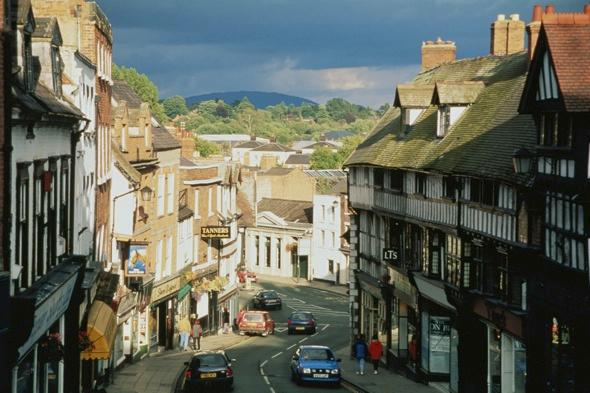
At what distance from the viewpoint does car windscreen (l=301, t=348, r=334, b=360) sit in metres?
39.7

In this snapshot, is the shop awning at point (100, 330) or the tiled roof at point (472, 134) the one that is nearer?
the shop awning at point (100, 330)

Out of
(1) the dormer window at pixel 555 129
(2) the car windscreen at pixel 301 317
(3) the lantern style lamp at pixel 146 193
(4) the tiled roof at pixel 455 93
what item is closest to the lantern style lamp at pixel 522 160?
(1) the dormer window at pixel 555 129

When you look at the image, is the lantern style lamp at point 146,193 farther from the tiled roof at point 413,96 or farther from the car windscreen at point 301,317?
the car windscreen at point 301,317

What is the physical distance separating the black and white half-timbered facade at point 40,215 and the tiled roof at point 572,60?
38.3 feet

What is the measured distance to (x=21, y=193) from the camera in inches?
808

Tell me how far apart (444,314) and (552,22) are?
53.8ft

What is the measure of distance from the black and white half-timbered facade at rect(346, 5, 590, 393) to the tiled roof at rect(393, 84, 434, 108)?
0.05 metres

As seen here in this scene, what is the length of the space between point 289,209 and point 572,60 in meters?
82.7

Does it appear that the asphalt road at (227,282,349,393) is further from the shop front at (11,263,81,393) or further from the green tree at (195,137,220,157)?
the green tree at (195,137,220,157)

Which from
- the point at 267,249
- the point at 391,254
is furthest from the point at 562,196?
the point at 267,249

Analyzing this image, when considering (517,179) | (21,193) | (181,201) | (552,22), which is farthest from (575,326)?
(181,201)

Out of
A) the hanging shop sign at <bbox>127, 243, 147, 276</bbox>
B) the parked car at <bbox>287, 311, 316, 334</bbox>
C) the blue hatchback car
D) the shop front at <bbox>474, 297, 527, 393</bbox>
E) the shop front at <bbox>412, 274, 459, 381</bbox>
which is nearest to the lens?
the shop front at <bbox>474, 297, 527, 393</bbox>

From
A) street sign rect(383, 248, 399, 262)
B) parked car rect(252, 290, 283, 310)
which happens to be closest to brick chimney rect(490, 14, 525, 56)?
street sign rect(383, 248, 399, 262)

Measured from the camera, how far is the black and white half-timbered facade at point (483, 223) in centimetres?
2408
